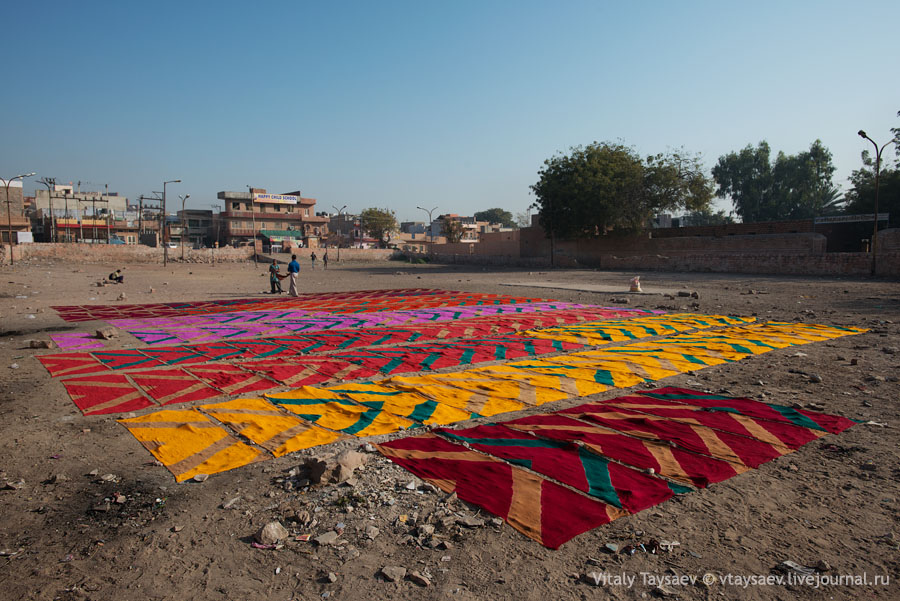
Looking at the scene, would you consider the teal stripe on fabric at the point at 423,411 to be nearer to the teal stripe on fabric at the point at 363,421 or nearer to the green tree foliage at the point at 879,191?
the teal stripe on fabric at the point at 363,421

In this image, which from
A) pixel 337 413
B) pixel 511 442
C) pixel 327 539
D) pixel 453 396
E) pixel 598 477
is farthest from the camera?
pixel 453 396

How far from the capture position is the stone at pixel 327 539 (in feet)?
10.6

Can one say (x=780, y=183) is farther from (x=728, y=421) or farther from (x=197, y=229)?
(x=197, y=229)

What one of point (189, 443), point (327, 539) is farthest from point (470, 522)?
point (189, 443)

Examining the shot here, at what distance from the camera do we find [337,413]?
5789 mm

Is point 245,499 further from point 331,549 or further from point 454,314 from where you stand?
point 454,314

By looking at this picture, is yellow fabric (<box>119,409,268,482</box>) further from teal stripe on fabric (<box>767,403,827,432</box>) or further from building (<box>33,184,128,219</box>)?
building (<box>33,184,128,219</box>)

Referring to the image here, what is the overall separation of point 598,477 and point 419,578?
5.83ft

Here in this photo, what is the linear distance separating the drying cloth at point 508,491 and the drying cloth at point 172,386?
10.1ft

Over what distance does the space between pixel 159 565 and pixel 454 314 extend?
39.0 feet

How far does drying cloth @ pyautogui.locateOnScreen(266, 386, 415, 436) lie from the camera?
5.34 meters

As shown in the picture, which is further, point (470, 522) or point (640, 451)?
point (640, 451)

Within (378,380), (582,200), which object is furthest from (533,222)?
(378,380)

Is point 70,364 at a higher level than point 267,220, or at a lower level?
lower
